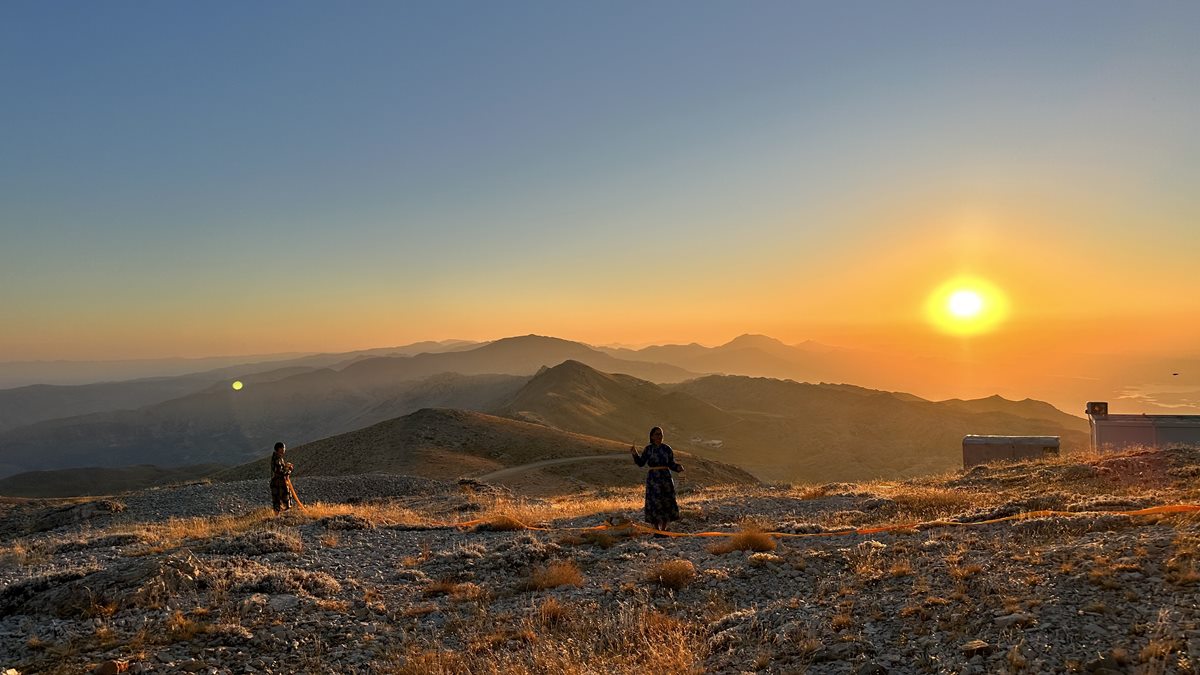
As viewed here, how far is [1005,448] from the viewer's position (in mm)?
29750

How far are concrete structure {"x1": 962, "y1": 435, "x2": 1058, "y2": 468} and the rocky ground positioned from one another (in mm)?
15299

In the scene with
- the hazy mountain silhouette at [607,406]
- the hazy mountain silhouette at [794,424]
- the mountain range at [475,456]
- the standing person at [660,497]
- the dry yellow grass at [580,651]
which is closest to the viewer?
the dry yellow grass at [580,651]

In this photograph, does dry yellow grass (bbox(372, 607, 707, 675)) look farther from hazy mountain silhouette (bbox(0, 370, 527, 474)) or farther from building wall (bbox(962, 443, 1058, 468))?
hazy mountain silhouette (bbox(0, 370, 527, 474))

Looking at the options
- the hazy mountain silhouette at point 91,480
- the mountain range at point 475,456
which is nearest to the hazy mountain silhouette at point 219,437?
the hazy mountain silhouette at point 91,480

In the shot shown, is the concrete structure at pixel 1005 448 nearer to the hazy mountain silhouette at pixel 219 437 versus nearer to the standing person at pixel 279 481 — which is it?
the standing person at pixel 279 481

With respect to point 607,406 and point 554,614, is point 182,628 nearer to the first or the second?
point 554,614

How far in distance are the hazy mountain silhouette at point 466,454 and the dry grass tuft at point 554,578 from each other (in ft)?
87.5

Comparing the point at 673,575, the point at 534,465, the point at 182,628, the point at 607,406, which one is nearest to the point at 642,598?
the point at 673,575

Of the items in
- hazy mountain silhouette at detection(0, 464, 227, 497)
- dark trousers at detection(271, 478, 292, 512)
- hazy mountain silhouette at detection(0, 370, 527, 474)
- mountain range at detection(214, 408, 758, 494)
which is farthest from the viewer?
hazy mountain silhouette at detection(0, 370, 527, 474)

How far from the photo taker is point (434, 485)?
32000 millimetres

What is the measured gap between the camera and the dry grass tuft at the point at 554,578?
10117 millimetres

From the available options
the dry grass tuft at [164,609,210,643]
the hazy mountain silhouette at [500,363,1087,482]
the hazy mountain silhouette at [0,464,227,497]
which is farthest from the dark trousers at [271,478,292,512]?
the hazy mountain silhouette at [0,464,227,497]

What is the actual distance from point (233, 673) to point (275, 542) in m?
6.22

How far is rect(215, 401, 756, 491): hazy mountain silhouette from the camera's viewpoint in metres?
40.9
